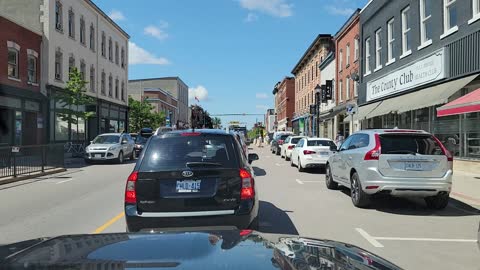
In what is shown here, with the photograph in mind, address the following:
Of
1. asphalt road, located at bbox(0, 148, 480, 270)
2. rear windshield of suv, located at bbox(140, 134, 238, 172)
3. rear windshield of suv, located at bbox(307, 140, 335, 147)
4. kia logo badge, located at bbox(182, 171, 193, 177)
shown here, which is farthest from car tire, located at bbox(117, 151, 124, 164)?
kia logo badge, located at bbox(182, 171, 193, 177)

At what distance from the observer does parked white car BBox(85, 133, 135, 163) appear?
2398cm

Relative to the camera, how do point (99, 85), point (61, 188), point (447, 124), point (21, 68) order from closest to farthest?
1. point (61, 188)
2. point (447, 124)
3. point (21, 68)
4. point (99, 85)

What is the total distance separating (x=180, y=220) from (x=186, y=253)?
296 centimetres

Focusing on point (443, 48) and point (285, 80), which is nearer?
point (443, 48)

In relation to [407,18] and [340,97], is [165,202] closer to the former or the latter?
[407,18]

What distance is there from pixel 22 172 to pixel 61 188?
144 inches

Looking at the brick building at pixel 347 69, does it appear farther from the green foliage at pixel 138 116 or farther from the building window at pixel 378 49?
the green foliage at pixel 138 116

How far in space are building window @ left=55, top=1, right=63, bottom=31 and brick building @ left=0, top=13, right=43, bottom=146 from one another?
6.14 ft

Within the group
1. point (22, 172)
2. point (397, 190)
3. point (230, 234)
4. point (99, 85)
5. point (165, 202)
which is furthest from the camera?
point (99, 85)

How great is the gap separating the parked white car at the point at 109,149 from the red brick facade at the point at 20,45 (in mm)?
6063

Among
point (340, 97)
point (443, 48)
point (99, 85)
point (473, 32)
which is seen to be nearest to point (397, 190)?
point (473, 32)

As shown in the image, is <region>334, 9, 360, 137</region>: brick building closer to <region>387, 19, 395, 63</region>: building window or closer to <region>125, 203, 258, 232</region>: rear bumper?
<region>387, 19, 395, 63</region>: building window

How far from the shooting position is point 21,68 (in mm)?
27656

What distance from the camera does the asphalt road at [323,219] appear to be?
6.88 m
